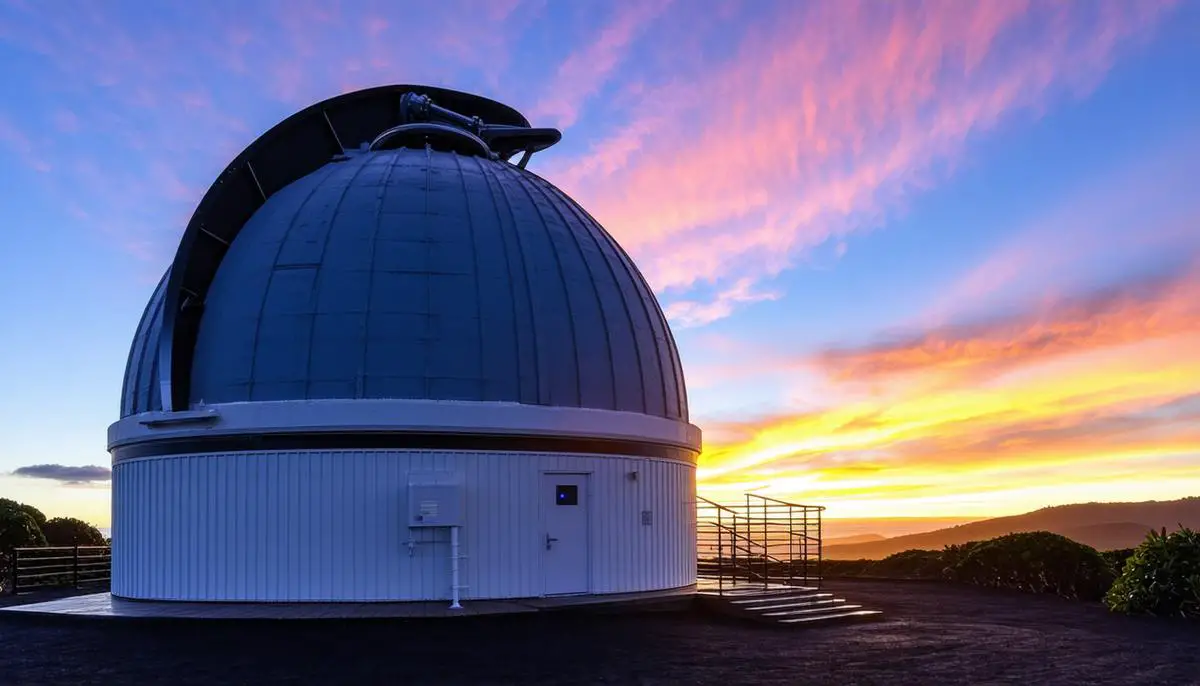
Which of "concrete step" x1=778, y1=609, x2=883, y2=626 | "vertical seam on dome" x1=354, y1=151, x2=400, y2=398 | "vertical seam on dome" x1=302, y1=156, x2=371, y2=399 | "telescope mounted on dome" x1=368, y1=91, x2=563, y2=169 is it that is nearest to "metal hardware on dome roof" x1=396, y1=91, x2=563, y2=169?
"telescope mounted on dome" x1=368, y1=91, x2=563, y2=169

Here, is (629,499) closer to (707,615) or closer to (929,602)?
(707,615)

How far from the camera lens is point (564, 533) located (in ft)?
55.8

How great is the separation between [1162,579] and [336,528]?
14.2m

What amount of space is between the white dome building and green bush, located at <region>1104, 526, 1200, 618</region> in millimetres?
7840

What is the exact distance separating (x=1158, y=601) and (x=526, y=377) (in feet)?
38.2

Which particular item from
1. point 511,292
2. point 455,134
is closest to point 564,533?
point 511,292

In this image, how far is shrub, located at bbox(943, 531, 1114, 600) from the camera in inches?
851

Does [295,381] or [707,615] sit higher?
[295,381]

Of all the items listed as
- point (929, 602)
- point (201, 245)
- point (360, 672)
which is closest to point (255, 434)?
point (201, 245)

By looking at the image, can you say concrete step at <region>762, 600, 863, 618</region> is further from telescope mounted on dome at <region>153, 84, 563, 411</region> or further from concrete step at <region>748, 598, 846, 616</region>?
telescope mounted on dome at <region>153, 84, 563, 411</region>

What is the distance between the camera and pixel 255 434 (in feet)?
52.7

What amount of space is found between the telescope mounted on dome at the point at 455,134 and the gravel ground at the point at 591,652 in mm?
10870

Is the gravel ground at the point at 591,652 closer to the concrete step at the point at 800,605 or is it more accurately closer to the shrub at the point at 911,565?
the concrete step at the point at 800,605

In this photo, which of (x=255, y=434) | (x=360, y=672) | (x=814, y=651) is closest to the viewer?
(x=360, y=672)
